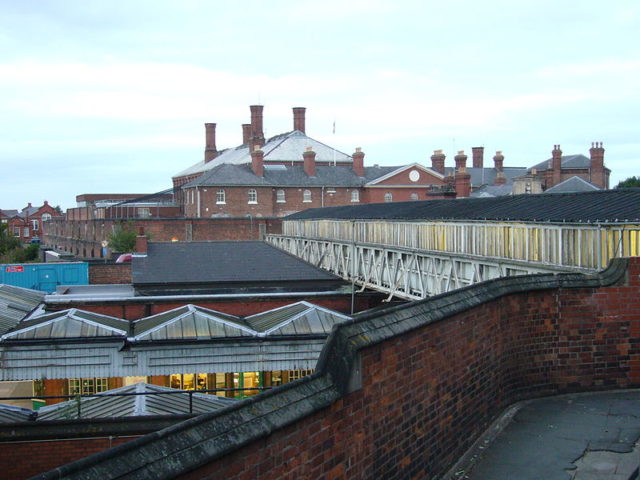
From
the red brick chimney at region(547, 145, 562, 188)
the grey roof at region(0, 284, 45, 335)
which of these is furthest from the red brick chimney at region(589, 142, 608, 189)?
the grey roof at region(0, 284, 45, 335)

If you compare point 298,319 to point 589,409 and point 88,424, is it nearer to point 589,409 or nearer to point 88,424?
point 88,424

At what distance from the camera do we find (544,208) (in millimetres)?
18766

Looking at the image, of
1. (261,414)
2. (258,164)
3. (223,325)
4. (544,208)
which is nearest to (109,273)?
(223,325)

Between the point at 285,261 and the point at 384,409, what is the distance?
25658 millimetres

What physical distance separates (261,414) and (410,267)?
69.1 feet

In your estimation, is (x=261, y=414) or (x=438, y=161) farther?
(x=438, y=161)

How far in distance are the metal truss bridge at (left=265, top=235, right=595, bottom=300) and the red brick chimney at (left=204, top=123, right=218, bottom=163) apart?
2204 inches

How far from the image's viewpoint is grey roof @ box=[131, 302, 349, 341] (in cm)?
2022

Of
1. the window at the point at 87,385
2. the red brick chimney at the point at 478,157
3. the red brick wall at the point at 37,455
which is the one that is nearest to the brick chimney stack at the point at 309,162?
the red brick chimney at the point at 478,157

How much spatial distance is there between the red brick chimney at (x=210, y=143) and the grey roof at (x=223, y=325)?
72.7 metres

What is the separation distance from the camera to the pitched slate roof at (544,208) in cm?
1514

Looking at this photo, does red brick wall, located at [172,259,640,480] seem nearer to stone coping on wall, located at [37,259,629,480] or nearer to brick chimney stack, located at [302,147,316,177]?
stone coping on wall, located at [37,259,629,480]

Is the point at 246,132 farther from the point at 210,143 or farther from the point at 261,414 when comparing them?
the point at 261,414

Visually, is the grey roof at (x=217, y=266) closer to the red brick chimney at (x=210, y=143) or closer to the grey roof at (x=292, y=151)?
the grey roof at (x=292, y=151)
